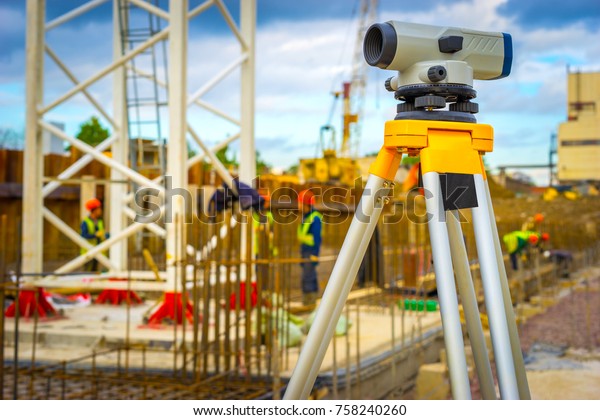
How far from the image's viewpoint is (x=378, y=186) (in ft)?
7.11

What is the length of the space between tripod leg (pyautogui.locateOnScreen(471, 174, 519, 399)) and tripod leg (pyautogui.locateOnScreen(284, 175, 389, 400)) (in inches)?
12.7

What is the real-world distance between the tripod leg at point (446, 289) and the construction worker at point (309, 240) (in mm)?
7047

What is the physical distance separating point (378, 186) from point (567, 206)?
102ft

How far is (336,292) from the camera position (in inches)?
83.7

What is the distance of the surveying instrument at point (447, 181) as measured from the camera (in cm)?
198

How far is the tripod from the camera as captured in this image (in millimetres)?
1966

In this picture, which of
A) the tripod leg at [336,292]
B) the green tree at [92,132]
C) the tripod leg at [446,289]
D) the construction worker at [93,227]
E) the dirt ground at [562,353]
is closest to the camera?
the tripod leg at [446,289]

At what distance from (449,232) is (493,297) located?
11.1 inches

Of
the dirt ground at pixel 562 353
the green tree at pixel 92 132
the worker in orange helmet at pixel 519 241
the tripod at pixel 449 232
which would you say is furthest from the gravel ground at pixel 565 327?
the green tree at pixel 92 132

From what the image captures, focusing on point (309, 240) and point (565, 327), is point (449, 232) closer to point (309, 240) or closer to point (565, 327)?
point (309, 240)

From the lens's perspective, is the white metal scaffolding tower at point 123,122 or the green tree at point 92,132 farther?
the green tree at point 92,132

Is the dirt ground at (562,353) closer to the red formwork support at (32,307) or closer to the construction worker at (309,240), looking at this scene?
the construction worker at (309,240)

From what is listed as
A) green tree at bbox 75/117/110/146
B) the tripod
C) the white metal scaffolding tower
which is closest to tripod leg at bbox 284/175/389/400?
the tripod

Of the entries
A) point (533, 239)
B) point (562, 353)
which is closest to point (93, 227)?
point (562, 353)
